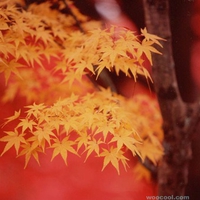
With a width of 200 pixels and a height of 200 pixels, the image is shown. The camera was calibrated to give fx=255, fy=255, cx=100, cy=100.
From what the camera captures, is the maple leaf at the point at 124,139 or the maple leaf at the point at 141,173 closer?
the maple leaf at the point at 124,139

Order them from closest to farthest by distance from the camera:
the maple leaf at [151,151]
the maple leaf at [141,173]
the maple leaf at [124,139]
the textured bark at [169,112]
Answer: the maple leaf at [124,139], the textured bark at [169,112], the maple leaf at [151,151], the maple leaf at [141,173]

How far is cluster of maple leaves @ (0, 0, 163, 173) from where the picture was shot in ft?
5.58

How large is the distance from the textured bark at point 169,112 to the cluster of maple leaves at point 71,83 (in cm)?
11

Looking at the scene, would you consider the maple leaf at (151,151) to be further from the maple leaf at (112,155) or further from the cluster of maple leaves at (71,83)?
the maple leaf at (112,155)

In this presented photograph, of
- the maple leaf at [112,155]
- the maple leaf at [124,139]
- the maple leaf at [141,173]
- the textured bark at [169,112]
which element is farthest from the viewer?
the maple leaf at [141,173]

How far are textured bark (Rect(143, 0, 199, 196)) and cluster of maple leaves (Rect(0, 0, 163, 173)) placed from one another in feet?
0.36

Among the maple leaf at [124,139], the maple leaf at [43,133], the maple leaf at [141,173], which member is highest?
the maple leaf at [43,133]

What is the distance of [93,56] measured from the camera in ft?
5.95

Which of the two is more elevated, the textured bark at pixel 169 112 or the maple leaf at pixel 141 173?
the textured bark at pixel 169 112

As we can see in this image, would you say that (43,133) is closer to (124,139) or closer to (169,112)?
(124,139)

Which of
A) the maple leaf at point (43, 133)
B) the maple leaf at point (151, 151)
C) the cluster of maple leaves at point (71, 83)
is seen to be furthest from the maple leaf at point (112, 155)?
the maple leaf at point (151, 151)

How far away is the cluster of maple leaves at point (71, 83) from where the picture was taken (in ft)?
5.58

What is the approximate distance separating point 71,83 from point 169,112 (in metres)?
0.86

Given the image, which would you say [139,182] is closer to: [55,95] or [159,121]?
[159,121]
